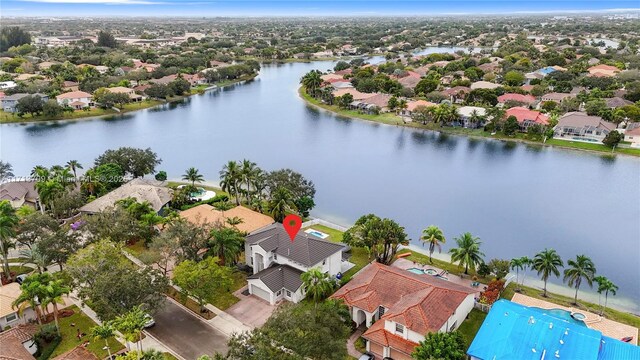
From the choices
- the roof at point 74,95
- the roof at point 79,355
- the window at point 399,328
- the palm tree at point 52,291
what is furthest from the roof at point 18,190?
the roof at point 74,95

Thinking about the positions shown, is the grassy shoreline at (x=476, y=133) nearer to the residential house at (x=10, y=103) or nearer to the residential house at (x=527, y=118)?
the residential house at (x=527, y=118)

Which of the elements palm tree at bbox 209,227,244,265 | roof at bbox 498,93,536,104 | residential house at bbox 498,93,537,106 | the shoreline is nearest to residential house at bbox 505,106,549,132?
residential house at bbox 498,93,537,106

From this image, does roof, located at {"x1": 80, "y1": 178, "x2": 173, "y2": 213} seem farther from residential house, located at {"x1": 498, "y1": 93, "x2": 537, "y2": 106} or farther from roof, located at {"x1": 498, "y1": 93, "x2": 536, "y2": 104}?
roof, located at {"x1": 498, "y1": 93, "x2": 536, "y2": 104}

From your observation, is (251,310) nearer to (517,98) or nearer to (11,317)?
(11,317)

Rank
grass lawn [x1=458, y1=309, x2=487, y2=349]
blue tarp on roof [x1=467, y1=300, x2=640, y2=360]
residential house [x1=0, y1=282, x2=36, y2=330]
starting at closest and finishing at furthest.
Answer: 1. blue tarp on roof [x1=467, y1=300, x2=640, y2=360]
2. grass lawn [x1=458, y1=309, x2=487, y2=349]
3. residential house [x1=0, y1=282, x2=36, y2=330]

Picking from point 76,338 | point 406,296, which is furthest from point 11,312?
point 406,296

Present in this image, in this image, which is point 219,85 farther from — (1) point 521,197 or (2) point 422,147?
(1) point 521,197

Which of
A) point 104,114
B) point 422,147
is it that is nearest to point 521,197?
point 422,147

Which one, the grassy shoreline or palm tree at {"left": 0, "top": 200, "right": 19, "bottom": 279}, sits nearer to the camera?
palm tree at {"left": 0, "top": 200, "right": 19, "bottom": 279}
